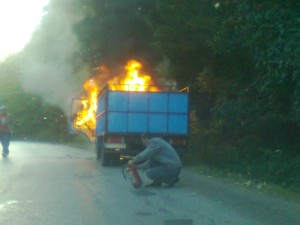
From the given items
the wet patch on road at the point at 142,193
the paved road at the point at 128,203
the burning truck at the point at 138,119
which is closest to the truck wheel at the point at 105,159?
the burning truck at the point at 138,119

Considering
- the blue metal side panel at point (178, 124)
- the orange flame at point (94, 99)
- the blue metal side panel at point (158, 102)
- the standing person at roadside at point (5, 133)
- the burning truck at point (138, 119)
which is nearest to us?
the burning truck at point (138, 119)

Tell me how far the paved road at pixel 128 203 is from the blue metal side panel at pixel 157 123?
4.63 meters

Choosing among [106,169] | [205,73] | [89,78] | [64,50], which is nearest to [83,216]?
[106,169]

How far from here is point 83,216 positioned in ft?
33.4

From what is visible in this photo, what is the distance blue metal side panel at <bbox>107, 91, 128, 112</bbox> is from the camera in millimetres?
20812

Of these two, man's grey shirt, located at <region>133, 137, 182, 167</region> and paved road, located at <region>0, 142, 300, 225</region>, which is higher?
man's grey shirt, located at <region>133, 137, 182, 167</region>

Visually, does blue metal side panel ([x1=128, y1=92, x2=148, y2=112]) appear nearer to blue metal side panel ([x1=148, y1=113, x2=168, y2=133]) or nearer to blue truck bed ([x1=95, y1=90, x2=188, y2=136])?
blue truck bed ([x1=95, y1=90, x2=188, y2=136])

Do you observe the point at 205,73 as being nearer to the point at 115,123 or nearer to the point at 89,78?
the point at 115,123

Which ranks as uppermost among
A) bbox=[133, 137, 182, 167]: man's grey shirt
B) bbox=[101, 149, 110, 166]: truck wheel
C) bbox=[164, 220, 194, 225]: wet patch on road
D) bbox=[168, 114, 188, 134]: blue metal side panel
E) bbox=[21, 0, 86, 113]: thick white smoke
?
bbox=[21, 0, 86, 113]: thick white smoke

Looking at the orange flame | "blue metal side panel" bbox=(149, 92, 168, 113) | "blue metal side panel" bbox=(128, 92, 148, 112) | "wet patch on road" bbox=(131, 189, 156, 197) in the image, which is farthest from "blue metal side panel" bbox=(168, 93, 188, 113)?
"wet patch on road" bbox=(131, 189, 156, 197)

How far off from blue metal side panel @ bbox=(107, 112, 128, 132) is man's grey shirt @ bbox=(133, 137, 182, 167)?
6625 millimetres

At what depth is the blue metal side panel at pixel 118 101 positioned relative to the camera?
819 inches

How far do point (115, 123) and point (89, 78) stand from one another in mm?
13544

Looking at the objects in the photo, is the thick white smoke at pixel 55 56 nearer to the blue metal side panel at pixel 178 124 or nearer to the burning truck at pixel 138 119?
the burning truck at pixel 138 119
